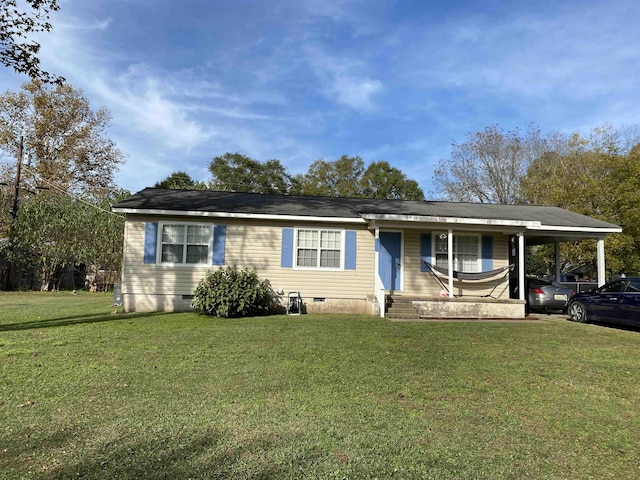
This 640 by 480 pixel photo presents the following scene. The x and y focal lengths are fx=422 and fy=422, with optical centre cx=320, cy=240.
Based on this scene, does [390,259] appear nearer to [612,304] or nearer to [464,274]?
[464,274]

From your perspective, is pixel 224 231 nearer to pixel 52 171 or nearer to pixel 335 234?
pixel 335 234

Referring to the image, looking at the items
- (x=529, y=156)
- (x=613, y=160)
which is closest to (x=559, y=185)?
(x=613, y=160)

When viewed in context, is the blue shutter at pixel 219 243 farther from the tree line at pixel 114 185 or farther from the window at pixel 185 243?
the tree line at pixel 114 185

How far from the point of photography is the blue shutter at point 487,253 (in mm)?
12656

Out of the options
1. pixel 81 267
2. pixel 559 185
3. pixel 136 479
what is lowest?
pixel 136 479

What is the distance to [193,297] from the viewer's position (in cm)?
1184

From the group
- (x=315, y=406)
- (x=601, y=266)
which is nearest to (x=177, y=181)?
(x=601, y=266)

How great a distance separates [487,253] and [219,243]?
26.1 ft

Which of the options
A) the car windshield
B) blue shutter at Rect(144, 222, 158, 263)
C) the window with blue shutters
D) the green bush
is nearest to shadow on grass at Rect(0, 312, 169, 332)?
the green bush

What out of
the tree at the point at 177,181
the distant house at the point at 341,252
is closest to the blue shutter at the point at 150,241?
the distant house at the point at 341,252

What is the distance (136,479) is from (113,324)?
7223 millimetres

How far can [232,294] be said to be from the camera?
35.3 ft

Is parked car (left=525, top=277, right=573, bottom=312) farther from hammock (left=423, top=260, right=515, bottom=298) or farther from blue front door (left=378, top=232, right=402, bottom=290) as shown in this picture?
blue front door (left=378, top=232, right=402, bottom=290)

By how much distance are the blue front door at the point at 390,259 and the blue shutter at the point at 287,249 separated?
264 centimetres
